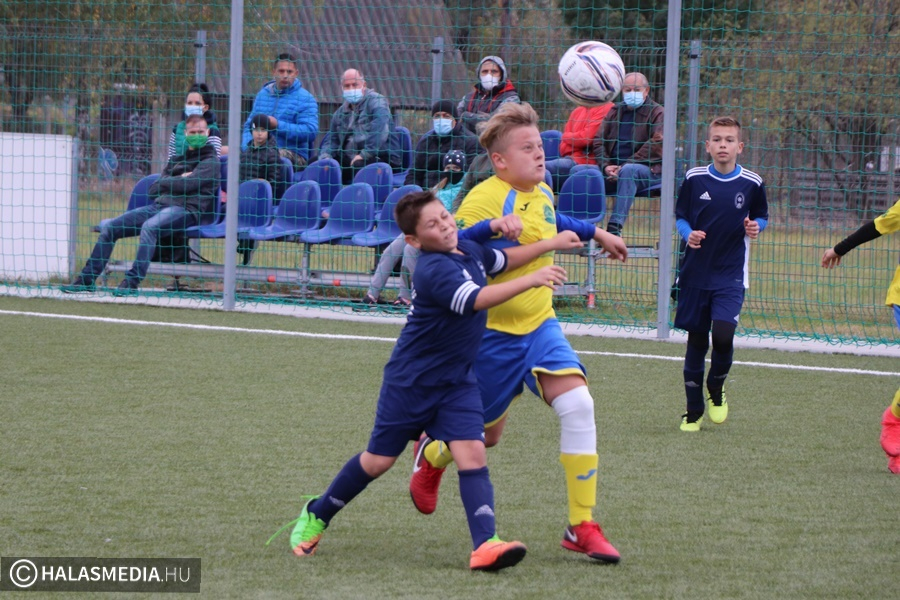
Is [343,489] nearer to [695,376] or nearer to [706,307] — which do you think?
[695,376]

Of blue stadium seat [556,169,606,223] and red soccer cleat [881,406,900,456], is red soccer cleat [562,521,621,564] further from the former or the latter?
blue stadium seat [556,169,606,223]

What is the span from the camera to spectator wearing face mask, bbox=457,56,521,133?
34.0 feet

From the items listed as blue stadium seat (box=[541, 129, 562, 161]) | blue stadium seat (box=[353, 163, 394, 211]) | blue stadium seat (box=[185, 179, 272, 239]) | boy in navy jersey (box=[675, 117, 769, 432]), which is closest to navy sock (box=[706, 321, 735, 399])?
boy in navy jersey (box=[675, 117, 769, 432])

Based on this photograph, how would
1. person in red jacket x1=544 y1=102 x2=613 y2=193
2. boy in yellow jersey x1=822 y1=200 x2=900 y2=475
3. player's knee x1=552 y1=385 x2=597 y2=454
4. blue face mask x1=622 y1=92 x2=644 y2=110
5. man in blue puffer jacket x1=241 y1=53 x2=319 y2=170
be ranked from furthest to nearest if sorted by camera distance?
1. man in blue puffer jacket x1=241 y1=53 x2=319 y2=170
2. person in red jacket x1=544 y1=102 x2=613 y2=193
3. blue face mask x1=622 y1=92 x2=644 y2=110
4. boy in yellow jersey x1=822 y1=200 x2=900 y2=475
5. player's knee x1=552 y1=385 x2=597 y2=454

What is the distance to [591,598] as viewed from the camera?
3459 mm

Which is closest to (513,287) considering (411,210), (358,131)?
(411,210)

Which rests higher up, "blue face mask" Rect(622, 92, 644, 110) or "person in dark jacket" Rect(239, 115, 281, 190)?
"blue face mask" Rect(622, 92, 644, 110)

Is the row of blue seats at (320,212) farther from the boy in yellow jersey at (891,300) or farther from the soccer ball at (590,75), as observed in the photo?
the boy in yellow jersey at (891,300)

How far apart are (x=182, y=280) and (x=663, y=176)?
4822 mm

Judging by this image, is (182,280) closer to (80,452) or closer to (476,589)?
(80,452)

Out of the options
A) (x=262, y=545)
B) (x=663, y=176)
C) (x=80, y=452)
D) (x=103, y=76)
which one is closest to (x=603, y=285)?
(x=663, y=176)

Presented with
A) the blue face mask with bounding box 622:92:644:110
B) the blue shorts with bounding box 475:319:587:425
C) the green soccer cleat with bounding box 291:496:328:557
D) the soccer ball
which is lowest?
the green soccer cleat with bounding box 291:496:328:557

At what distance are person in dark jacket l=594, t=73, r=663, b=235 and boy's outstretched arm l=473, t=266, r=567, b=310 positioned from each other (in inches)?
259

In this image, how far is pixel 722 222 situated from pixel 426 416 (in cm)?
292
